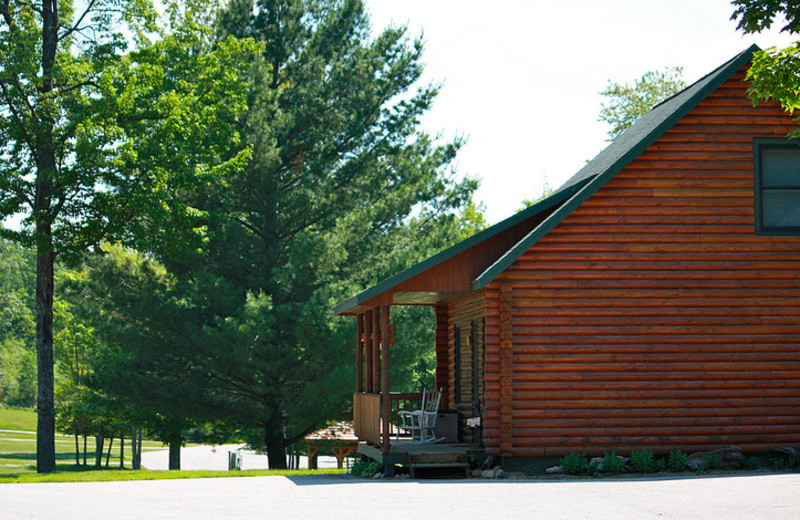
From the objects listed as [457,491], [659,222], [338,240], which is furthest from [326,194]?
[457,491]

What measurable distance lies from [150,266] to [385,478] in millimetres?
14461

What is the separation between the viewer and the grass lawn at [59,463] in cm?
1705

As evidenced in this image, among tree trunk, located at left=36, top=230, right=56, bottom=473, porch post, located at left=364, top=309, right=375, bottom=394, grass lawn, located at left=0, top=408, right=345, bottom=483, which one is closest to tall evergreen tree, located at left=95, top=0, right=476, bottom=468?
tree trunk, located at left=36, top=230, right=56, bottom=473

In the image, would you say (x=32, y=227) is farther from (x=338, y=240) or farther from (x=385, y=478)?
(x=385, y=478)

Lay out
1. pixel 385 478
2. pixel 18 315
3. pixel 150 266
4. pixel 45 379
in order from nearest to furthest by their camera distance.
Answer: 1. pixel 385 478
2. pixel 45 379
3. pixel 150 266
4. pixel 18 315

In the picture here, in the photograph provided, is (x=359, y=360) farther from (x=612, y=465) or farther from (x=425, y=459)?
(x=612, y=465)

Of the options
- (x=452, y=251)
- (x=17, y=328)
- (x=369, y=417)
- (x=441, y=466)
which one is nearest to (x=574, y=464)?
(x=441, y=466)

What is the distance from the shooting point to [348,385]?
2392cm

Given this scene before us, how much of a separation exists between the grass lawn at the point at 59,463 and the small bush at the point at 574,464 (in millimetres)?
5997

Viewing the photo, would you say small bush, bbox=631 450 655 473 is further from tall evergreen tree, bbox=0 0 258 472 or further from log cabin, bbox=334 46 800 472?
tall evergreen tree, bbox=0 0 258 472

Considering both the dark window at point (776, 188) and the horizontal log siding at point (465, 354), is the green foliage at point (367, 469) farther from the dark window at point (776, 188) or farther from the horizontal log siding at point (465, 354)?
the dark window at point (776, 188)

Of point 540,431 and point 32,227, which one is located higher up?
point 32,227

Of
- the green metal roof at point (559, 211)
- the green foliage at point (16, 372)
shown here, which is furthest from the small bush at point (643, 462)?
the green foliage at point (16, 372)

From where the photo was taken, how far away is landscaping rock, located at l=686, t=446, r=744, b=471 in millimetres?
13719
